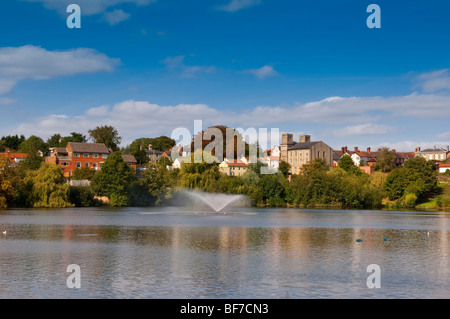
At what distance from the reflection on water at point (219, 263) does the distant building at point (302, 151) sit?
116 metres

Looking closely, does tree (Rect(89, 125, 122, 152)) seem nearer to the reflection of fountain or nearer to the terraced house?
the terraced house

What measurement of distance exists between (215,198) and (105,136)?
248ft

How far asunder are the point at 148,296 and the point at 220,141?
424 ft

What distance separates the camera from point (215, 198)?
9725 cm

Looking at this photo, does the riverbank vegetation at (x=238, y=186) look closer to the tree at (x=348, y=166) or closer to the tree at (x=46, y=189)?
the tree at (x=46, y=189)

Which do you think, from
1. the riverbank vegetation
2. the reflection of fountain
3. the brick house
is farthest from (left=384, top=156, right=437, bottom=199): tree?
the brick house

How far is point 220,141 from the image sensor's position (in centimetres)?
14850

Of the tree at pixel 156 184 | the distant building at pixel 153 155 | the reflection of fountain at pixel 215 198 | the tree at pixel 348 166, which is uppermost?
the distant building at pixel 153 155

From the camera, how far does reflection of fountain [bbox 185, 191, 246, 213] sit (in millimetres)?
96000

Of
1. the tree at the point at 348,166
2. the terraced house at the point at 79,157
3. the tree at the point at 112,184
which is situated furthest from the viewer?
the terraced house at the point at 79,157

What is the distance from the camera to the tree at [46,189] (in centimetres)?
8781

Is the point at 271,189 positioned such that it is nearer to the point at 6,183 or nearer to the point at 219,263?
the point at 6,183

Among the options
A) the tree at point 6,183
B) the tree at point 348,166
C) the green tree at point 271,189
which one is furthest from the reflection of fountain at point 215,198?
the tree at point 348,166
